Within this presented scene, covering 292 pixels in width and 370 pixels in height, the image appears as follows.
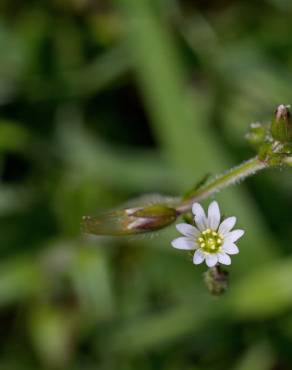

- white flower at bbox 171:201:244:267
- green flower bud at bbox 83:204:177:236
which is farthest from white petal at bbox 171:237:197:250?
green flower bud at bbox 83:204:177:236

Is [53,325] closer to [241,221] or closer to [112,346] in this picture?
[112,346]

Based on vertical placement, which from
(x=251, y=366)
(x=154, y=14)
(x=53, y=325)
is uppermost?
(x=154, y=14)

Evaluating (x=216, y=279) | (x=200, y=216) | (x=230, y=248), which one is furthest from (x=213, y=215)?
(x=216, y=279)

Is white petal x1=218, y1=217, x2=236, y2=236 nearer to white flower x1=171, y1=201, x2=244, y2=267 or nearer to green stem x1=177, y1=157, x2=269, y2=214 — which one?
A: white flower x1=171, y1=201, x2=244, y2=267

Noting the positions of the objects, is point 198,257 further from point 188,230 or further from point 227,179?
point 227,179

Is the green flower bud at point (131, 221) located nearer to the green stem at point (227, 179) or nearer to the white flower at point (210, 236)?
the green stem at point (227, 179)

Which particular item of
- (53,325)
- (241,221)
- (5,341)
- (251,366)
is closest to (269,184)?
(241,221)
